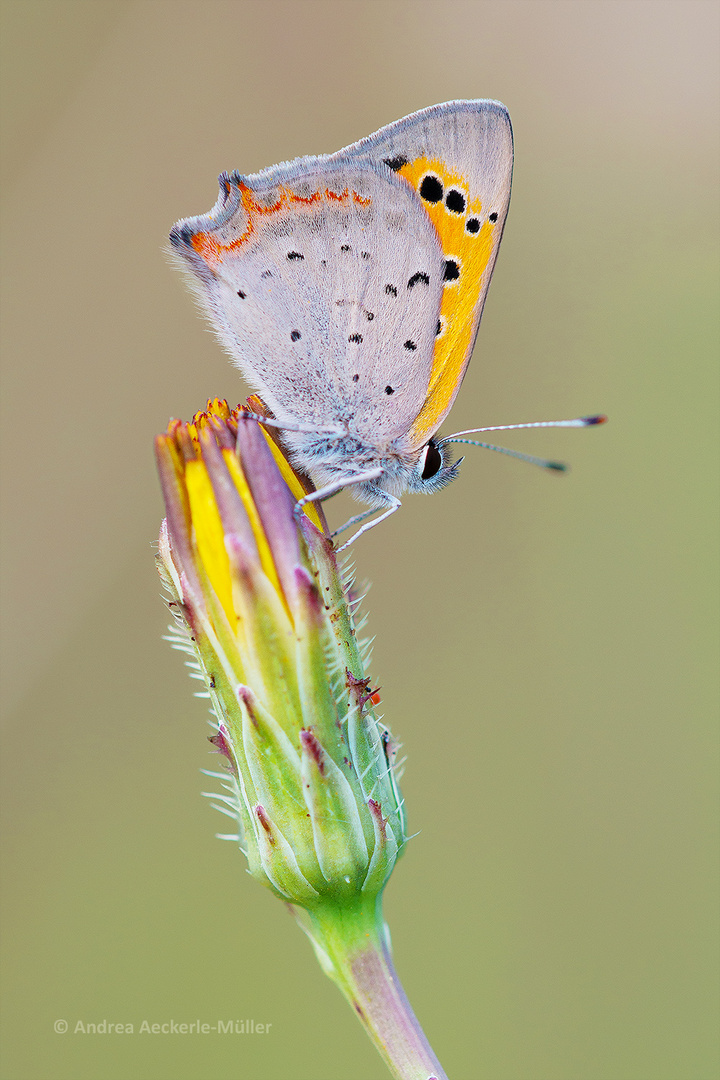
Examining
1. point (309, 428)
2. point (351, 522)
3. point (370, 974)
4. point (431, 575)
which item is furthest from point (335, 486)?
point (431, 575)

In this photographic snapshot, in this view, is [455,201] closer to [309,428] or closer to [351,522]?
[309,428]

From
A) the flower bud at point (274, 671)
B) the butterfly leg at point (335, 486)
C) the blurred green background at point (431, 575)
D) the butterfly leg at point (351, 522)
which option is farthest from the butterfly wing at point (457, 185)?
the blurred green background at point (431, 575)

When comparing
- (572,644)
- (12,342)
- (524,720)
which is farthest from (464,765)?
(12,342)

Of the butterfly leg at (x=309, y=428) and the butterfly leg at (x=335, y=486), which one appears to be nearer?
the butterfly leg at (x=335, y=486)

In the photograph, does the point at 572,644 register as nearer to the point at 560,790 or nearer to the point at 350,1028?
the point at 560,790

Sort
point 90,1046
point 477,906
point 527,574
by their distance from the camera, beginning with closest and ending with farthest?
point 90,1046, point 477,906, point 527,574

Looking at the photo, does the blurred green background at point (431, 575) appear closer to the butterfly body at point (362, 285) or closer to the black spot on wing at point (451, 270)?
the butterfly body at point (362, 285)

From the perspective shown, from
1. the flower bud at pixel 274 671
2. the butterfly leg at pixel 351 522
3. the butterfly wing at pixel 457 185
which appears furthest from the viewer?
the butterfly wing at pixel 457 185
